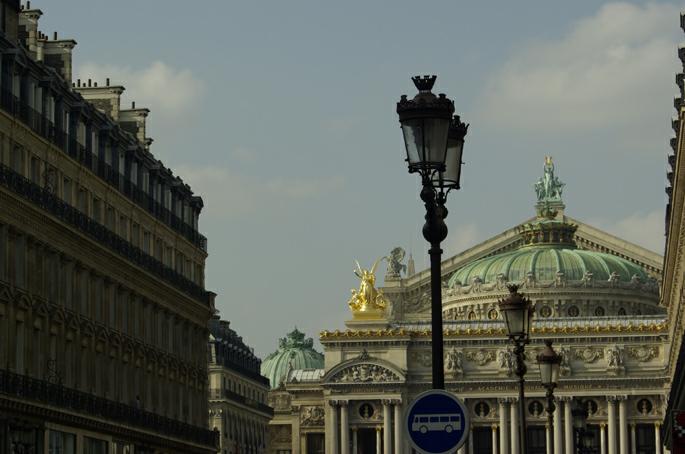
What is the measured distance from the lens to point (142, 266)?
79.6 m

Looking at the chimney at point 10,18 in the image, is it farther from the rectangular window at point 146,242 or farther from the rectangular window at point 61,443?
the rectangular window at point 146,242

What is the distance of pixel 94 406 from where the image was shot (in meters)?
70.6

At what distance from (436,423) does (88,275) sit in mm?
41668

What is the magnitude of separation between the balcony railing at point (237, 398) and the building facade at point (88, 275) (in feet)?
213

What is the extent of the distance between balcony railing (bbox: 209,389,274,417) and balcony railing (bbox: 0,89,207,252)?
210 ft

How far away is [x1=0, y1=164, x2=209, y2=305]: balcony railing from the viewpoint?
61.2m

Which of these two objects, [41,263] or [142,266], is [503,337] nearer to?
[142,266]

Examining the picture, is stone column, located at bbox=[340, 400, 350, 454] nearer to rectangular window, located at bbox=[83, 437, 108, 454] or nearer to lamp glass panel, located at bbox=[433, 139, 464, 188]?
rectangular window, located at bbox=[83, 437, 108, 454]

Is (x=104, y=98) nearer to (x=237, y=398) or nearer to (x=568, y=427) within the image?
(x=237, y=398)

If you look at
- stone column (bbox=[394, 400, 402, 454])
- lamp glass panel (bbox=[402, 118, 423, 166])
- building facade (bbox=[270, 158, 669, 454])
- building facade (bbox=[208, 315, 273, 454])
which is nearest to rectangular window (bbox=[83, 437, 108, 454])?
lamp glass panel (bbox=[402, 118, 423, 166])

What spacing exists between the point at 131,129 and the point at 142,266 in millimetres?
13017

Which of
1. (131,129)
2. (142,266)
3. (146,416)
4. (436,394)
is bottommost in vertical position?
(436,394)

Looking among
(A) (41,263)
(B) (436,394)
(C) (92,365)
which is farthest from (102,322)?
(B) (436,394)

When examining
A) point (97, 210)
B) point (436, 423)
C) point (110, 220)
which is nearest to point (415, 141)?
point (436, 423)
